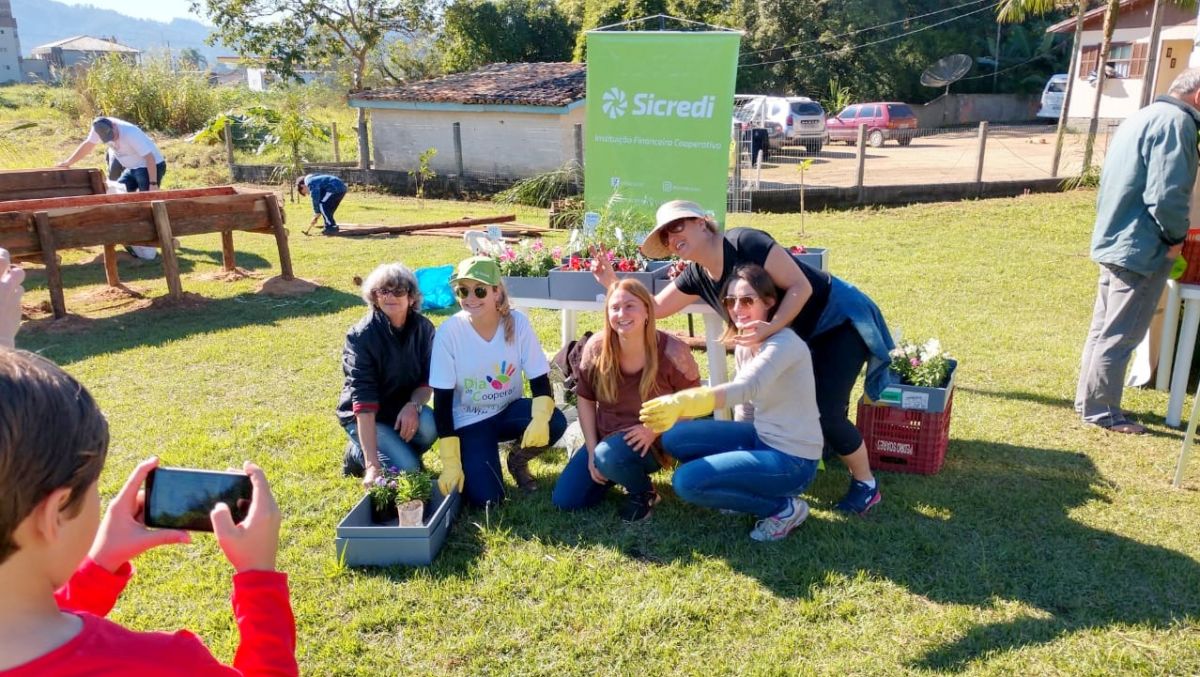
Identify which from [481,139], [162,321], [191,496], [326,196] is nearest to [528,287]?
[191,496]

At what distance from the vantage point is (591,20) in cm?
3425

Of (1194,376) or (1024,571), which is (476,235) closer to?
(1024,571)

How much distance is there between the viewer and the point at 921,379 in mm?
4387

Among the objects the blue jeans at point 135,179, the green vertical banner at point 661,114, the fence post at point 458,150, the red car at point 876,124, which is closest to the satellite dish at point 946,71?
the red car at point 876,124

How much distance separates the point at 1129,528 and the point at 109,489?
4.89 metres

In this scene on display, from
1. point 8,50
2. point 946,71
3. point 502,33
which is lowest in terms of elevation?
point 946,71

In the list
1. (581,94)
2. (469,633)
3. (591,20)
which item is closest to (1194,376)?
(469,633)

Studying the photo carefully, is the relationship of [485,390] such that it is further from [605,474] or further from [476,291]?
[605,474]

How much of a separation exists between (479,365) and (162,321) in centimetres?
514

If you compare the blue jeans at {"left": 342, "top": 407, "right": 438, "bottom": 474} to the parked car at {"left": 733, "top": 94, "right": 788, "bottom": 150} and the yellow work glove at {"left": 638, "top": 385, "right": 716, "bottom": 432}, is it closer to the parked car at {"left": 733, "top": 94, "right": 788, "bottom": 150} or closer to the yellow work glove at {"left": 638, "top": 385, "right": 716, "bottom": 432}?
the yellow work glove at {"left": 638, "top": 385, "right": 716, "bottom": 432}

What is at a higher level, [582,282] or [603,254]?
[603,254]

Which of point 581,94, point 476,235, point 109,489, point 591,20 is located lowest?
point 109,489

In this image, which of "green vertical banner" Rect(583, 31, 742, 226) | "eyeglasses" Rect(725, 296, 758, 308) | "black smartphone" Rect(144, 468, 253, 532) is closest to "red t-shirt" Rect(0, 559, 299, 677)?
"black smartphone" Rect(144, 468, 253, 532)

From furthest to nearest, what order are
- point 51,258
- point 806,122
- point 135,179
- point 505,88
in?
point 806,122
point 505,88
point 135,179
point 51,258
